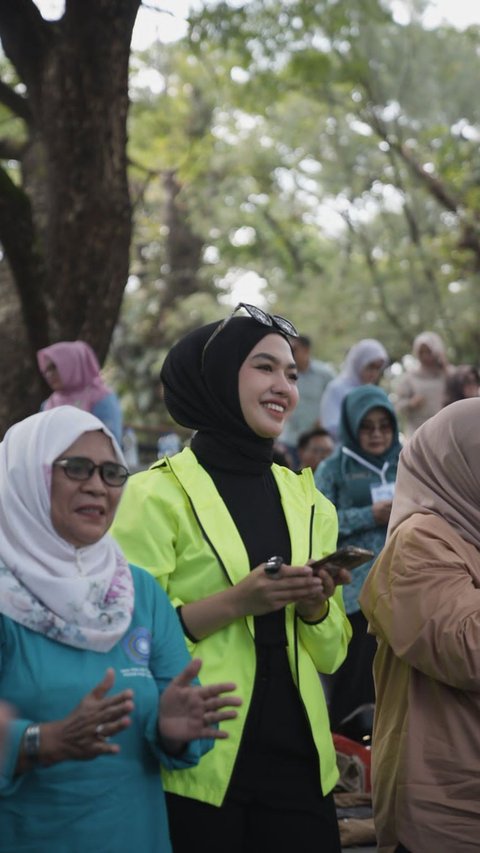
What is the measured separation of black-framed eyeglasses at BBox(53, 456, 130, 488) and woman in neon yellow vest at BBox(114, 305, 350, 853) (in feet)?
1.38

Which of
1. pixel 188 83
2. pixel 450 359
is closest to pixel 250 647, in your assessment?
pixel 450 359

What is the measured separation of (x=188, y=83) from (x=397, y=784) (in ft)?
77.5

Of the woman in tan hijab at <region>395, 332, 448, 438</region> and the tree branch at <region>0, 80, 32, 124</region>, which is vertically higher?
the tree branch at <region>0, 80, 32, 124</region>

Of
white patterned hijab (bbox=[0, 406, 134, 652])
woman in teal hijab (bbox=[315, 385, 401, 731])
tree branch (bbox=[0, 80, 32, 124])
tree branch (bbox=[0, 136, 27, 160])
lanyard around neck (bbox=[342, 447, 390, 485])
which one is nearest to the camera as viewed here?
white patterned hijab (bbox=[0, 406, 134, 652])

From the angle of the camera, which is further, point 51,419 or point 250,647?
point 250,647

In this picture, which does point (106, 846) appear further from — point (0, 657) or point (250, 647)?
point (250, 647)

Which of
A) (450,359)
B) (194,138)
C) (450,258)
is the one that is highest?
(194,138)

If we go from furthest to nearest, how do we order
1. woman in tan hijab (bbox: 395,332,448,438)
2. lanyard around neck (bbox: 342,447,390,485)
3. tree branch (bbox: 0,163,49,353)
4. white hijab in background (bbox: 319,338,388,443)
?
woman in tan hijab (bbox: 395,332,448,438) → white hijab in background (bbox: 319,338,388,443) → tree branch (bbox: 0,163,49,353) → lanyard around neck (bbox: 342,447,390,485)

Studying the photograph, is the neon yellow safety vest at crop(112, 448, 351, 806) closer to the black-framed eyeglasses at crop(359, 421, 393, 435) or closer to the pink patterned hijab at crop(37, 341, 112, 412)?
the black-framed eyeglasses at crop(359, 421, 393, 435)

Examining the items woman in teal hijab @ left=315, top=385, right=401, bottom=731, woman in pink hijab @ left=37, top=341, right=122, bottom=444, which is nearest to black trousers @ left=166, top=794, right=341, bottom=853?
woman in teal hijab @ left=315, top=385, right=401, bottom=731

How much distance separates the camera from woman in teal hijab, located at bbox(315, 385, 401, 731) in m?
6.44

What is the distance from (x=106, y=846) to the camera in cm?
298

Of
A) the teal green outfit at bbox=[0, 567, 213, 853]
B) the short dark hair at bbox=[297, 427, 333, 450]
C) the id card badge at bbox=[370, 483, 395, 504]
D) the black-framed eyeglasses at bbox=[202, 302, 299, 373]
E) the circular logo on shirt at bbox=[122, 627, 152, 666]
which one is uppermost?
the black-framed eyeglasses at bbox=[202, 302, 299, 373]

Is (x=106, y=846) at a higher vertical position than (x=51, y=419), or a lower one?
lower
